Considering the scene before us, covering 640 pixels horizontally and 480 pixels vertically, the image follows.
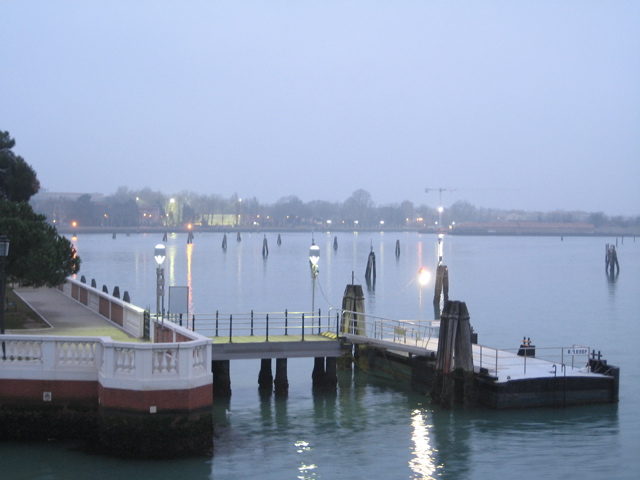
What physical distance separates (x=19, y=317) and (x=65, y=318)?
1.42 meters

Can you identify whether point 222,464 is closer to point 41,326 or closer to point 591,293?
point 41,326

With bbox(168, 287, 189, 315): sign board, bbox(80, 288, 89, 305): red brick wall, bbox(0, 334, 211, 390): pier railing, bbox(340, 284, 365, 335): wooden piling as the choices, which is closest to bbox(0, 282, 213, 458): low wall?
bbox(0, 334, 211, 390): pier railing

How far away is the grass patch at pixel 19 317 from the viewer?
25812 mm

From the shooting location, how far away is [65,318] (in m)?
27.9

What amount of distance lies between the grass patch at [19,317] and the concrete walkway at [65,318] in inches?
10.1

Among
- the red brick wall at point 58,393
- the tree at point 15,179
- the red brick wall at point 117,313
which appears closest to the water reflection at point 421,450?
the red brick wall at point 58,393

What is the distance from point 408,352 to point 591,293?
52.8 meters

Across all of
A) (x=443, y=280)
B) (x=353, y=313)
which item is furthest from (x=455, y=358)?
(x=443, y=280)

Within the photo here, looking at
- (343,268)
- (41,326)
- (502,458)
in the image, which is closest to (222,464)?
(502,458)

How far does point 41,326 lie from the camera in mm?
25781

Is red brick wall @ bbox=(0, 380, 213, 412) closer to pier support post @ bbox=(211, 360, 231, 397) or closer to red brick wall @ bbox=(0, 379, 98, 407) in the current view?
red brick wall @ bbox=(0, 379, 98, 407)

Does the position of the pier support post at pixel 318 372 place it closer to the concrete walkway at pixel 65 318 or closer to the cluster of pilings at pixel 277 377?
the cluster of pilings at pixel 277 377

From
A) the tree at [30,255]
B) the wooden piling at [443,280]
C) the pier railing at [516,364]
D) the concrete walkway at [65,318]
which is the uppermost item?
the tree at [30,255]

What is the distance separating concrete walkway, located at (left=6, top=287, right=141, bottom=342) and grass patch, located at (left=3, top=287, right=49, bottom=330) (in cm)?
26
